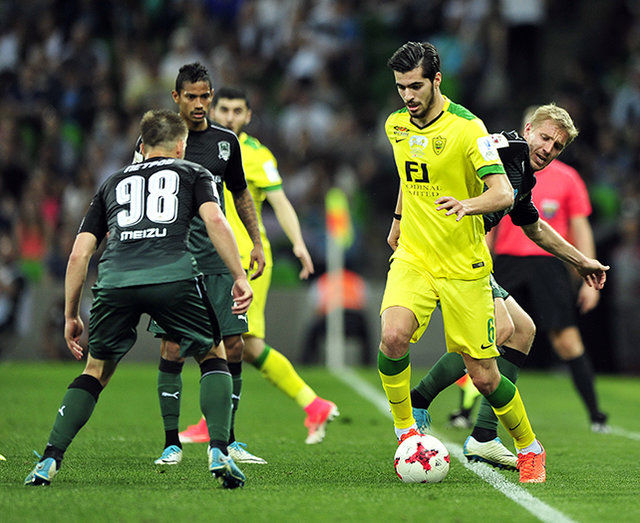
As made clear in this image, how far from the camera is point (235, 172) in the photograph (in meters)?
6.76

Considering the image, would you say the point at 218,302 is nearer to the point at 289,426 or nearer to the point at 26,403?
the point at 289,426

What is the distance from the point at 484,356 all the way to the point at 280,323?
33.5ft

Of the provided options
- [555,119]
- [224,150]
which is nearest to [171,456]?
[224,150]

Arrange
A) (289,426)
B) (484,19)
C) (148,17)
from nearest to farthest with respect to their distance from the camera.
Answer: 1. (289,426)
2. (484,19)
3. (148,17)

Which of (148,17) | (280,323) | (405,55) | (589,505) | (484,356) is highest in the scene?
(148,17)

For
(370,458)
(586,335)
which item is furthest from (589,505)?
(586,335)

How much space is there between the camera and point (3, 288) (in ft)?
51.1

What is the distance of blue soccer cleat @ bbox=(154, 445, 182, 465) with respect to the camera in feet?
21.5

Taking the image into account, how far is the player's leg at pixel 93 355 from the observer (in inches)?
214

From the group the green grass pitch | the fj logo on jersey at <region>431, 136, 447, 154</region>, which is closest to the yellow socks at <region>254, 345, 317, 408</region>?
the green grass pitch

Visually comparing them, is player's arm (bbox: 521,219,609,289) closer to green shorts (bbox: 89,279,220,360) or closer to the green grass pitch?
the green grass pitch

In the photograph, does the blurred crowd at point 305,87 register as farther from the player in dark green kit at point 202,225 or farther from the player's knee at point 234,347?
the player in dark green kit at point 202,225

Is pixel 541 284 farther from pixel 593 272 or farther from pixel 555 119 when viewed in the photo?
pixel 555 119

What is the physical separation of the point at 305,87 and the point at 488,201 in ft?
42.6
